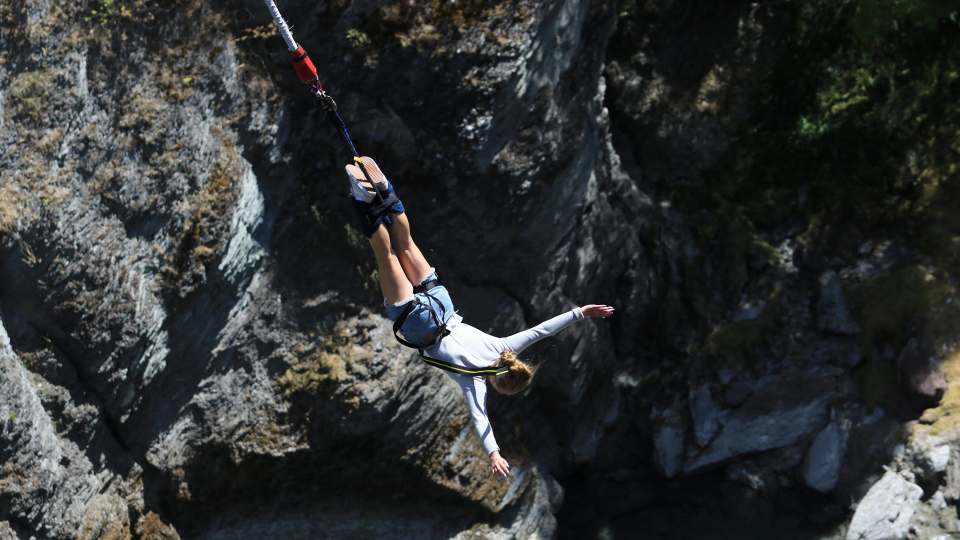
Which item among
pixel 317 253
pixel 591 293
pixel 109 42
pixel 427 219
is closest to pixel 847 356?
pixel 591 293

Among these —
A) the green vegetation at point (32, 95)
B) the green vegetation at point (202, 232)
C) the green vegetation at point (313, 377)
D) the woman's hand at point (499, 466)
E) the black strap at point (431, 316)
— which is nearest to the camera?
the woman's hand at point (499, 466)

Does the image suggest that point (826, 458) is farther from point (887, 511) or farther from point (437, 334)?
point (437, 334)

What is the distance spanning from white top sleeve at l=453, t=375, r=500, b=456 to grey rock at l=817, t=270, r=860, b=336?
720 cm

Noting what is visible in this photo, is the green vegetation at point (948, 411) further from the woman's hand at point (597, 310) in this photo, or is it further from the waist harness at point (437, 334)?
the waist harness at point (437, 334)

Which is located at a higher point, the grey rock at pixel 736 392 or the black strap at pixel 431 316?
the grey rock at pixel 736 392

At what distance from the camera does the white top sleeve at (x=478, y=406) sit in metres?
7.48

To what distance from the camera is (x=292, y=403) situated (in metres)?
10.5

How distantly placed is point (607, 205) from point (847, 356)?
3.90m

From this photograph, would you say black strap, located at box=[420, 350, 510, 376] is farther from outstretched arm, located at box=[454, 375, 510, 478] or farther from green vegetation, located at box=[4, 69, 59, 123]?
green vegetation, located at box=[4, 69, 59, 123]

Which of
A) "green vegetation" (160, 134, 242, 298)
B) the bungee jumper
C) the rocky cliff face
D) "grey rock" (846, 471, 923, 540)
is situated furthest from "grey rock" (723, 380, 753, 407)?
"green vegetation" (160, 134, 242, 298)

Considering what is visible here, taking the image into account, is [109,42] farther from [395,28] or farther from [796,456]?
[796,456]

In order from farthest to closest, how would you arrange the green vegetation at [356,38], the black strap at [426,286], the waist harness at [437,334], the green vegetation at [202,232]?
1. the green vegetation at [356,38]
2. the green vegetation at [202,232]
3. the black strap at [426,286]
4. the waist harness at [437,334]

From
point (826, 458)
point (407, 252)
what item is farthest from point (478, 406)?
point (826, 458)

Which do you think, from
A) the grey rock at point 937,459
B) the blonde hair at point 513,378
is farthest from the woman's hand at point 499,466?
the grey rock at point 937,459
